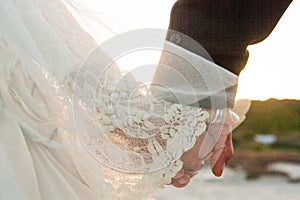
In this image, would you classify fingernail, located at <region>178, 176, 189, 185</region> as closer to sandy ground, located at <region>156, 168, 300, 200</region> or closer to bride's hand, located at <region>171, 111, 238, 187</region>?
bride's hand, located at <region>171, 111, 238, 187</region>

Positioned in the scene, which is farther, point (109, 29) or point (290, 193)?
point (290, 193)

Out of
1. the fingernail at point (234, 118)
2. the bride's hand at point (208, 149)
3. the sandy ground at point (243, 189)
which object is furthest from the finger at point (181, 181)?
the sandy ground at point (243, 189)

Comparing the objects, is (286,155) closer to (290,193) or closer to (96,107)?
(290,193)

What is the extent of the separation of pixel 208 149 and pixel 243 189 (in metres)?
2.97

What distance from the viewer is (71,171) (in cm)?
96

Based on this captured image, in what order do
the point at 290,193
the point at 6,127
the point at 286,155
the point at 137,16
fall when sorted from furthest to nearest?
1. the point at 286,155
2. the point at 290,193
3. the point at 137,16
4. the point at 6,127

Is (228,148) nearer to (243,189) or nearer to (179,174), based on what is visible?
(179,174)

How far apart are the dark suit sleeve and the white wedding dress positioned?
91 mm

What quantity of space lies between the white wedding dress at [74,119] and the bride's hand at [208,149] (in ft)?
0.07

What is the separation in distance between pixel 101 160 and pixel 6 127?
132 millimetres

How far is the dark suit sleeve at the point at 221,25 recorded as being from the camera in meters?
1.00

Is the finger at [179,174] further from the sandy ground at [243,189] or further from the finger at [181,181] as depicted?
the sandy ground at [243,189]

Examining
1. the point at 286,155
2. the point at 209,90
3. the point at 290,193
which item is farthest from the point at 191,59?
the point at 286,155

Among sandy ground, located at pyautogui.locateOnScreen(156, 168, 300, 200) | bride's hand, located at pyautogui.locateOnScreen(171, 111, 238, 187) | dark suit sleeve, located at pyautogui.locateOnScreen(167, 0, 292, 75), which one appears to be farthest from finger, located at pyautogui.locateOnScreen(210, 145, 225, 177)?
sandy ground, located at pyautogui.locateOnScreen(156, 168, 300, 200)
